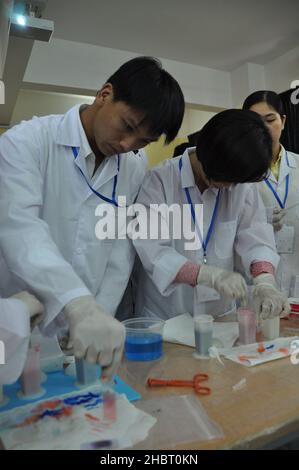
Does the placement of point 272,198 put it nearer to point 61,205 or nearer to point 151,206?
point 151,206

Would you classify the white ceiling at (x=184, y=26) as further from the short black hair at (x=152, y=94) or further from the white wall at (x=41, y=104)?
the short black hair at (x=152, y=94)

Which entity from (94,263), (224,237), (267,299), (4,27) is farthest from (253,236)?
(4,27)

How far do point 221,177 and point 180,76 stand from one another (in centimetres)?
366

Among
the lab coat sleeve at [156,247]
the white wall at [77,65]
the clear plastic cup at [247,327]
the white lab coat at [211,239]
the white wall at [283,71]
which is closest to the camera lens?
the clear plastic cup at [247,327]

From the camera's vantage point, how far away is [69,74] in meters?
3.98

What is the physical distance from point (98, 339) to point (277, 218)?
4.70ft

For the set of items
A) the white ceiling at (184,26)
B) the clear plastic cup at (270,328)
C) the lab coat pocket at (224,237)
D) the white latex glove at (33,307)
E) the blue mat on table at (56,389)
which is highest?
the white ceiling at (184,26)

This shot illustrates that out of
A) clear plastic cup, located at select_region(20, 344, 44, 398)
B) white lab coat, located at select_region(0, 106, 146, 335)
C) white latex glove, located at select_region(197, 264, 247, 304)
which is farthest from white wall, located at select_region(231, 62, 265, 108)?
clear plastic cup, located at select_region(20, 344, 44, 398)

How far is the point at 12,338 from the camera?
0.82 meters

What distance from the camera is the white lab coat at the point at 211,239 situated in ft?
5.08

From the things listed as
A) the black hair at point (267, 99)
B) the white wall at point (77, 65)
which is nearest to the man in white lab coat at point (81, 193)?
the black hair at point (267, 99)

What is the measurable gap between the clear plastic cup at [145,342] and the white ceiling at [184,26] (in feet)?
10.2

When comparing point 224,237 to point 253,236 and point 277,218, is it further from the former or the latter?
point 277,218

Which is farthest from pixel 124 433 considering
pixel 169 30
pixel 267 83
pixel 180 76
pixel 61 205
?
pixel 267 83
